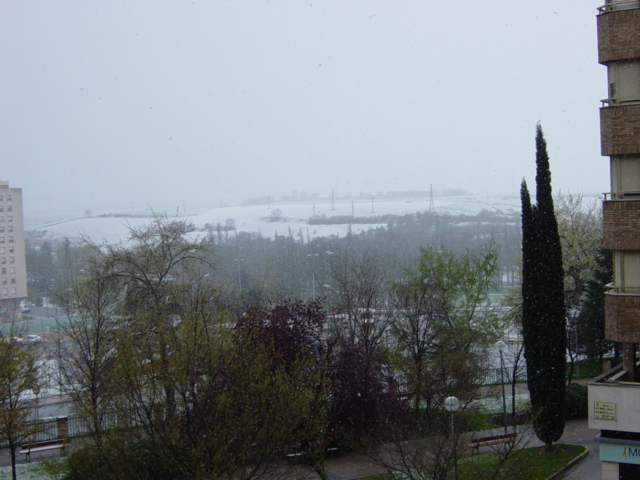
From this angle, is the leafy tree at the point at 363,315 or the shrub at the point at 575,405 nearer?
the leafy tree at the point at 363,315

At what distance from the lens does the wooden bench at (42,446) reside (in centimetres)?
1569

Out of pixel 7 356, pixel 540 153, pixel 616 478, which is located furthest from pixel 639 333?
pixel 7 356

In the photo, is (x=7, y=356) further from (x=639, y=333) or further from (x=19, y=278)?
(x=19, y=278)

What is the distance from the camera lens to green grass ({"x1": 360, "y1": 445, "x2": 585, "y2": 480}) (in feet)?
41.9

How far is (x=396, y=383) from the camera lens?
1575cm

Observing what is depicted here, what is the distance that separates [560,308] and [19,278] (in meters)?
33.2

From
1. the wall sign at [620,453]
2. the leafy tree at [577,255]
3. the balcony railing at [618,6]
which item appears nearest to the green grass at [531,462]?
the wall sign at [620,453]

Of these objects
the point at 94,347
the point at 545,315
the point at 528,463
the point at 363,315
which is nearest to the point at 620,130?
the point at 545,315

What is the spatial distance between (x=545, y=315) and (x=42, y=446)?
12.7 meters

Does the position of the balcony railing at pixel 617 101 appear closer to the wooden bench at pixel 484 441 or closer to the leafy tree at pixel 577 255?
the wooden bench at pixel 484 441

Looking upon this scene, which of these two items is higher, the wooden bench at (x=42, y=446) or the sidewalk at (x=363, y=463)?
the wooden bench at (x=42, y=446)

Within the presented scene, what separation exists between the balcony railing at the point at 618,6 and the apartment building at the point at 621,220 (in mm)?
17

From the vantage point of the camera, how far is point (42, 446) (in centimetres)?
1612

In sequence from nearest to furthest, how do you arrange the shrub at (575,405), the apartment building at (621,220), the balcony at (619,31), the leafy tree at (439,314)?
the apartment building at (621,220) → the balcony at (619,31) → the shrub at (575,405) → the leafy tree at (439,314)
